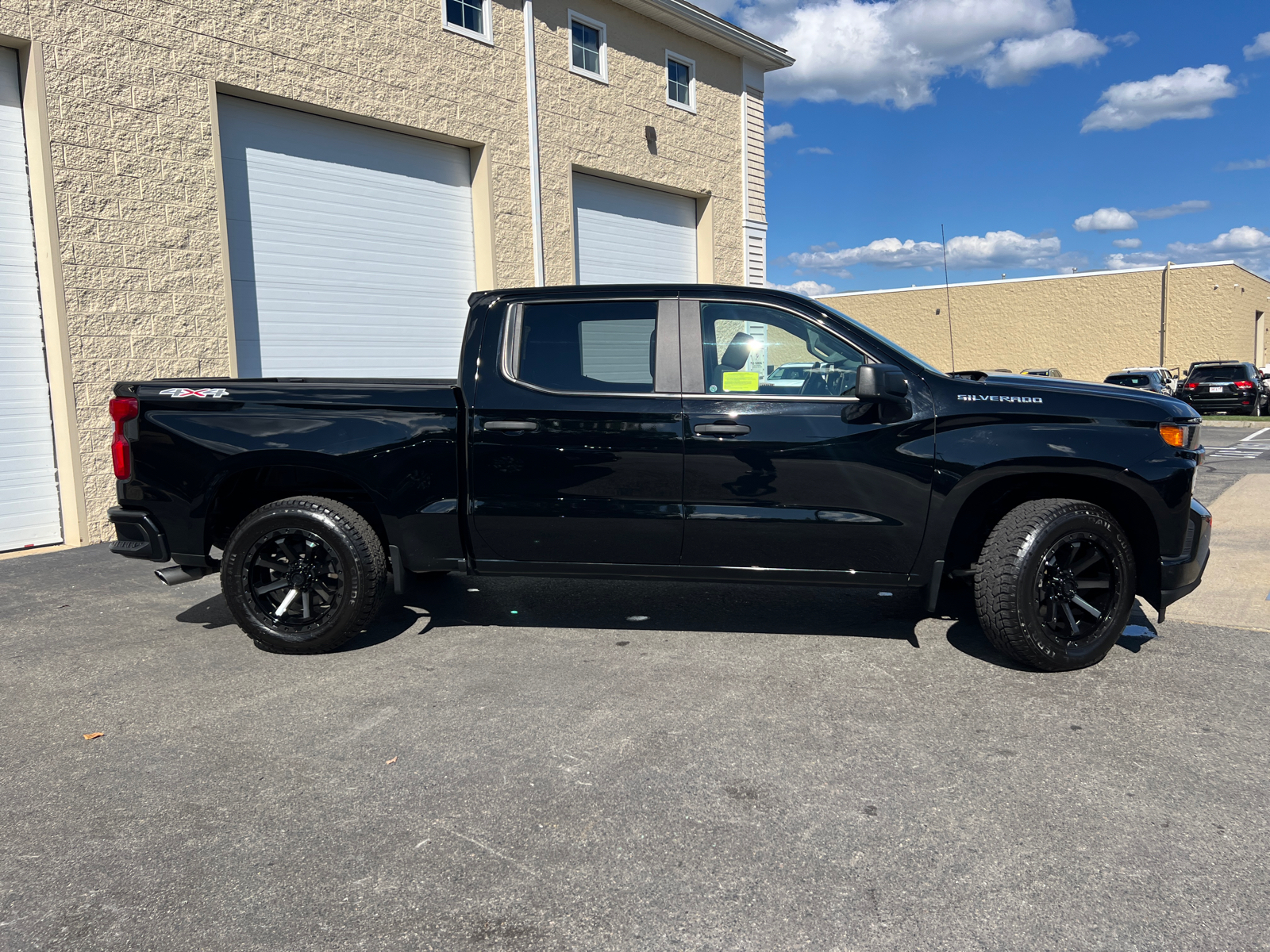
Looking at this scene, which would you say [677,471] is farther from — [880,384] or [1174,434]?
[1174,434]

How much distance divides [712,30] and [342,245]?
792 centimetres

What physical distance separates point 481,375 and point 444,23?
8.32 m

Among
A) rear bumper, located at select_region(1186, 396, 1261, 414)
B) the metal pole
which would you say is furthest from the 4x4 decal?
rear bumper, located at select_region(1186, 396, 1261, 414)

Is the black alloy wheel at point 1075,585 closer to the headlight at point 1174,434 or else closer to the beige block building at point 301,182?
the headlight at point 1174,434

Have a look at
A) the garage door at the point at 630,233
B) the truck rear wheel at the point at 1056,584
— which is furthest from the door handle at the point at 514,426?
the garage door at the point at 630,233

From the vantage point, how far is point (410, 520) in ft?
15.7

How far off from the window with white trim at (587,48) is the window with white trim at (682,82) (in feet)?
5.00

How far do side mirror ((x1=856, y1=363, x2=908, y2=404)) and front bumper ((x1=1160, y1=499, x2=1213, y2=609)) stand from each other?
61.4 inches

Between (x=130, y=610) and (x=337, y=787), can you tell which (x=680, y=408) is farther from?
(x=130, y=610)

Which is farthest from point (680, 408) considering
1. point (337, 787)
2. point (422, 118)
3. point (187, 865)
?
point (422, 118)

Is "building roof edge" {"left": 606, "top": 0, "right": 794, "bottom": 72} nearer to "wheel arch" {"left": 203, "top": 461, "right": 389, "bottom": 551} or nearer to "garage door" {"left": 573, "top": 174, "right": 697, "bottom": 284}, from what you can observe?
"garage door" {"left": 573, "top": 174, "right": 697, "bottom": 284}

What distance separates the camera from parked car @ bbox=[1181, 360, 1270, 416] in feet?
84.7

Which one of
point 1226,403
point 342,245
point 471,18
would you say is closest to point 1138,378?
point 1226,403

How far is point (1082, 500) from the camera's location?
4.51 m
